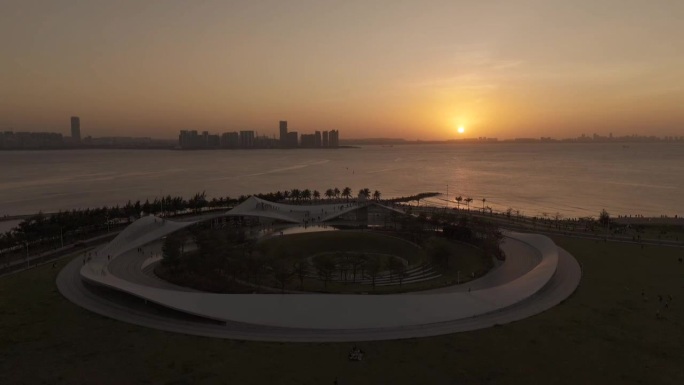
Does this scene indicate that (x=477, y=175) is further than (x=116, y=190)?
Yes

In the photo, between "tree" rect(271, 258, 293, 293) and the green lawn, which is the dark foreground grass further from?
the green lawn

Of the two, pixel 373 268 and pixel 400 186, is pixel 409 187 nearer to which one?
pixel 400 186

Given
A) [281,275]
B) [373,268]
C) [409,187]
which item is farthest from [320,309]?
[409,187]

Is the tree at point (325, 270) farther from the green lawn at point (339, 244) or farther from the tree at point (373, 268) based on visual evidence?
the green lawn at point (339, 244)

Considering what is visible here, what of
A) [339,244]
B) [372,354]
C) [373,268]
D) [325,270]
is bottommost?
[372,354]

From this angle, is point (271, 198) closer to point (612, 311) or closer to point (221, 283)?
point (221, 283)

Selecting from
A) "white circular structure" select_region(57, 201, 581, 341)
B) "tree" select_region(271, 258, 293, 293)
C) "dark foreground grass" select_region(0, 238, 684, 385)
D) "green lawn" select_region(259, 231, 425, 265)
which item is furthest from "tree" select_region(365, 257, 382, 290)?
"dark foreground grass" select_region(0, 238, 684, 385)

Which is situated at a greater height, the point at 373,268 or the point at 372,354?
the point at 373,268

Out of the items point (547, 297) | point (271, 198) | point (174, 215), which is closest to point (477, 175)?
point (271, 198)
